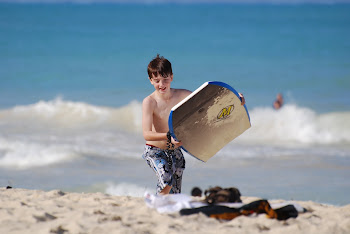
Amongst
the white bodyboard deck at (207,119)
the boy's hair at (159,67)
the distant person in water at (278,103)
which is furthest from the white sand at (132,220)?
the distant person in water at (278,103)

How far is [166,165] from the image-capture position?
586cm

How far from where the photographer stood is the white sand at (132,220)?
4746mm

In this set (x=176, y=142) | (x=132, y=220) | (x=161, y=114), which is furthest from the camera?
(x=161, y=114)

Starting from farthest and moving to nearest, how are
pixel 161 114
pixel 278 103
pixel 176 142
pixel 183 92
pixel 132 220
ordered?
pixel 278 103 < pixel 183 92 < pixel 161 114 < pixel 176 142 < pixel 132 220

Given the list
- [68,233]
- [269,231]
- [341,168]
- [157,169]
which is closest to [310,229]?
[269,231]

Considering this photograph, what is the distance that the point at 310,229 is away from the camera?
15.8ft

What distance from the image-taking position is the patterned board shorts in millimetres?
5828

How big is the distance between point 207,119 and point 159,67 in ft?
2.63

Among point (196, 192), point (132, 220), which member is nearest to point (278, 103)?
point (196, 192)

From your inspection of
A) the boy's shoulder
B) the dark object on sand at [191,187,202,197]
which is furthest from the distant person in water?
the boy's shoulder

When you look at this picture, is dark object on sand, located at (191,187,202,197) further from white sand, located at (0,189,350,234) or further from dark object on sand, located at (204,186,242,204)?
dark object on sand, located at (204,186,242,204)

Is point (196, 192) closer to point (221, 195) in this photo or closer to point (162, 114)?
point (162, 114)

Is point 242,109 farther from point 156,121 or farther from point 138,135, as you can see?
point 138,135

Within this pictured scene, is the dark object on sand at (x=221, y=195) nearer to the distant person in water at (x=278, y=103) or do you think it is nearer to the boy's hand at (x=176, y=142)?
the boy's hand at (x=176, y=142)
